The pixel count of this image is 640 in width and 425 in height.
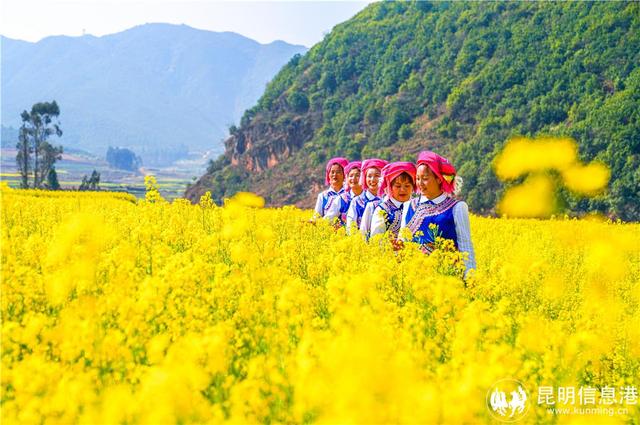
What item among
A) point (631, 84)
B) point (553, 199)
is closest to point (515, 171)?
point (553, 199)

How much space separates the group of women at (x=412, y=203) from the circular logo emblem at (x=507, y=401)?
2.00 m

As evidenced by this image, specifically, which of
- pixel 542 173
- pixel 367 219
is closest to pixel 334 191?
pixel 367 219

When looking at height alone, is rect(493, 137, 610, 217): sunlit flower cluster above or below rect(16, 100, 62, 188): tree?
below

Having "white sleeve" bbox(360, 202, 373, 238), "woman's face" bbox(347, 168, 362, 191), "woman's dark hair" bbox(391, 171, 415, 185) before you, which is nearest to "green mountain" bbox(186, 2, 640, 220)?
"woman's face" bbox(347, 168, 362, 191)

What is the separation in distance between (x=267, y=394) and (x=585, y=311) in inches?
119

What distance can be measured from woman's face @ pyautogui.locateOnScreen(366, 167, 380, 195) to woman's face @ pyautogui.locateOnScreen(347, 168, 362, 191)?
0.43 metres

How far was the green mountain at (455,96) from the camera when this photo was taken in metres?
43.8

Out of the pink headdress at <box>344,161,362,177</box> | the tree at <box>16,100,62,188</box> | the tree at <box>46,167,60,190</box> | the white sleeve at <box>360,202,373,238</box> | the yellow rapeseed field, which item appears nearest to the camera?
the yellow rapeseed field

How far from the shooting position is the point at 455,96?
194 feet

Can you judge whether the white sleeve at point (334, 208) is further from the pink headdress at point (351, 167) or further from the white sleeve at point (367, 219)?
the white sleeve at point (367, 219)

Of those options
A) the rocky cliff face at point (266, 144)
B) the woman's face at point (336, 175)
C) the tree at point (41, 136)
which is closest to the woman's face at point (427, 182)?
the woman's face at point (336, 175)

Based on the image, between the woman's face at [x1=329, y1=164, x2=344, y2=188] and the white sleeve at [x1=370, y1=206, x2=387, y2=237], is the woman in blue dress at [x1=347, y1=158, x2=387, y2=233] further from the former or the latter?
the white sleeve at [x1=370, y1=206, x2=387, y2=237]

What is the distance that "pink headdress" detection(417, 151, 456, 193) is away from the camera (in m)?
5.29

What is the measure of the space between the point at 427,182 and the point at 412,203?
1.27 feet
